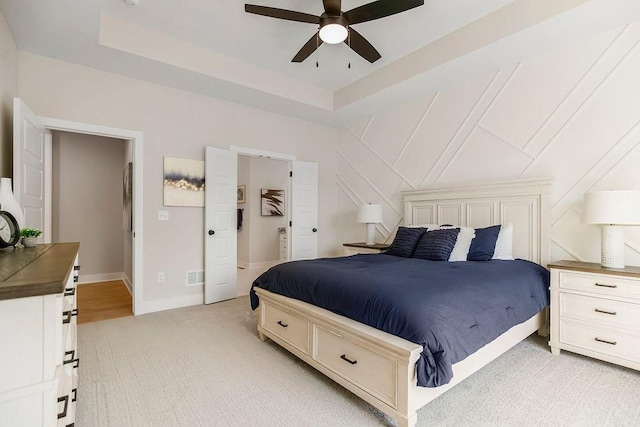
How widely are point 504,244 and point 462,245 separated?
0.40 m

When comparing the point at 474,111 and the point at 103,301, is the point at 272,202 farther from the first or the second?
the point at 474,111

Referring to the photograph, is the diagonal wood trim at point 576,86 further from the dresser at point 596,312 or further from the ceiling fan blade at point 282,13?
the ceiling fan blade at point 282,13

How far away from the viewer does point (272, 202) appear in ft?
22.3

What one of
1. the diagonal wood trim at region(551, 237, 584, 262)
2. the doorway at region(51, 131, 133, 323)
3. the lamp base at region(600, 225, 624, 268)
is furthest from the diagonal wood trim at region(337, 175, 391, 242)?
the doorway at region(51, 131, 133, 323)

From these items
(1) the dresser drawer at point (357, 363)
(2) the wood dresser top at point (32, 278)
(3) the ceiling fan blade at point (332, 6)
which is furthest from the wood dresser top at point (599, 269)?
(2) the wood dresser top at point (32, 278)

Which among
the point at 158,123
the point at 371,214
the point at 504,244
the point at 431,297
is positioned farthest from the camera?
the point at 371,214

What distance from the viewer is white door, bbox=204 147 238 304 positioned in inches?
160

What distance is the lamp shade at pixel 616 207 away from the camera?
2.30 m

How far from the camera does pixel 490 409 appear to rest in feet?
6.01

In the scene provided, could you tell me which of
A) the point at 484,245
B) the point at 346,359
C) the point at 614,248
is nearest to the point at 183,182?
the point at 346,359

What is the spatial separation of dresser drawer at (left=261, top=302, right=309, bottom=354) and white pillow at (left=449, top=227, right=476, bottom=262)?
5.28 ft

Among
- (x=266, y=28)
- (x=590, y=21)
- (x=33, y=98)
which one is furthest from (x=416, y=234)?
(x=33, y=98)

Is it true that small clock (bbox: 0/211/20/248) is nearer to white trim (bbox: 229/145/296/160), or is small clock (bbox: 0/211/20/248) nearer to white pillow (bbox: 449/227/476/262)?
white trim (bbox: 229/145/296/160)

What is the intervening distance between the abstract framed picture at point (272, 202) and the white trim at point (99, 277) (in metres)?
2.81
